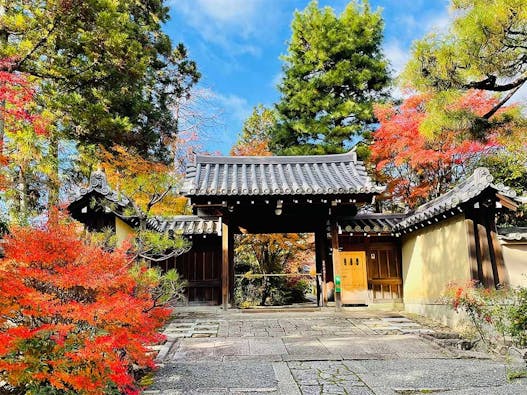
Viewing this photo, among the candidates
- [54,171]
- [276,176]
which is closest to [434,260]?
[276,176]

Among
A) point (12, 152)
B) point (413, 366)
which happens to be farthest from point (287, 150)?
point (413, 366)

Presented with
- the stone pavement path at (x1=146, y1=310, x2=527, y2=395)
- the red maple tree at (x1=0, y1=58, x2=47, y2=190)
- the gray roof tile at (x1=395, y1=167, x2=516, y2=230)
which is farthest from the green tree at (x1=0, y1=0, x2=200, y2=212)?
the gray roof tile at (x1=395, y1=167, x2=516, y2=230)

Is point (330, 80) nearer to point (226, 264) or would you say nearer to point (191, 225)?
point (191, 225)

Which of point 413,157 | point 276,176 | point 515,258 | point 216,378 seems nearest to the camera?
point 216,378

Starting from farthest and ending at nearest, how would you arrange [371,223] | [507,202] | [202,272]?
[202,272], [371,223], [507,202]

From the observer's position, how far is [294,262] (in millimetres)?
16781

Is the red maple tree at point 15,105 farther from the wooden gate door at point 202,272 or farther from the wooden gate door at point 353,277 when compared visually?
the wooden gate door at point 353,277

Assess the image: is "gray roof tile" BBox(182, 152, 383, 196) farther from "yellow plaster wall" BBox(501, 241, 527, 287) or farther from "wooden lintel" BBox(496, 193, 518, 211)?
"yellow plaster wall" BBox(501, 241, 527, 287)

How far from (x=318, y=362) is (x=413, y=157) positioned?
33.1ft

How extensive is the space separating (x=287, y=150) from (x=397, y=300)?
27.1 ft

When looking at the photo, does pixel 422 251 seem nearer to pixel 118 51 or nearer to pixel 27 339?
pixel 27 339

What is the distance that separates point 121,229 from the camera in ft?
29.1

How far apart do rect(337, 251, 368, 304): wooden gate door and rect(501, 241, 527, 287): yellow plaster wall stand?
383 cm

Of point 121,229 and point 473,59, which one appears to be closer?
point 473,59
